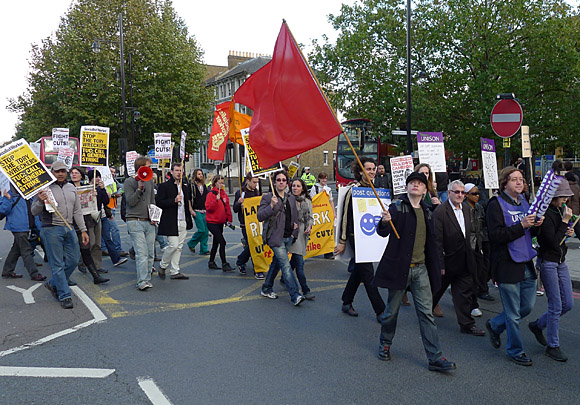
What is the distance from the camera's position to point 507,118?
9.30 meters

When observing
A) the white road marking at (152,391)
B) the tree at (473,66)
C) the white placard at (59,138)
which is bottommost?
the white road marking at (152,391)

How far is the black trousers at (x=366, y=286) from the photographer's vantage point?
19.8ft

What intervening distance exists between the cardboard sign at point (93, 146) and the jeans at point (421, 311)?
655 cm

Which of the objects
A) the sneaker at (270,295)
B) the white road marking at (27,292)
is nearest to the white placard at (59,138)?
the white road marking at (27,292)

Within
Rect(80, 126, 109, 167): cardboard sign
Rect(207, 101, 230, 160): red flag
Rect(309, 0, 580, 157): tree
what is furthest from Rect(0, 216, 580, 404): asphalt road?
Rect(309, 0, 580, 157): tree

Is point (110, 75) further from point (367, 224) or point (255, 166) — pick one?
point (367, 224)

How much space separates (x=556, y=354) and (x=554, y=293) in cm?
54

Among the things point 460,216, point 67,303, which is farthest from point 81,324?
point 460,216

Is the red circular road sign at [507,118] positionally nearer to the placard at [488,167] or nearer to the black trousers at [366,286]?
the placard at [488,167]

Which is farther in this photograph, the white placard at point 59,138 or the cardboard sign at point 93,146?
the white placard at point 59,138

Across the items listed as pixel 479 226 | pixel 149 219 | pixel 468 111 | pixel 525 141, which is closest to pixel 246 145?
pixel 149 219

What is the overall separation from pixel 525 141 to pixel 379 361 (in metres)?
5.58

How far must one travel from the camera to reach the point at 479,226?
6.48 meters

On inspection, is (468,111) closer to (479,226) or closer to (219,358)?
(479,226)
